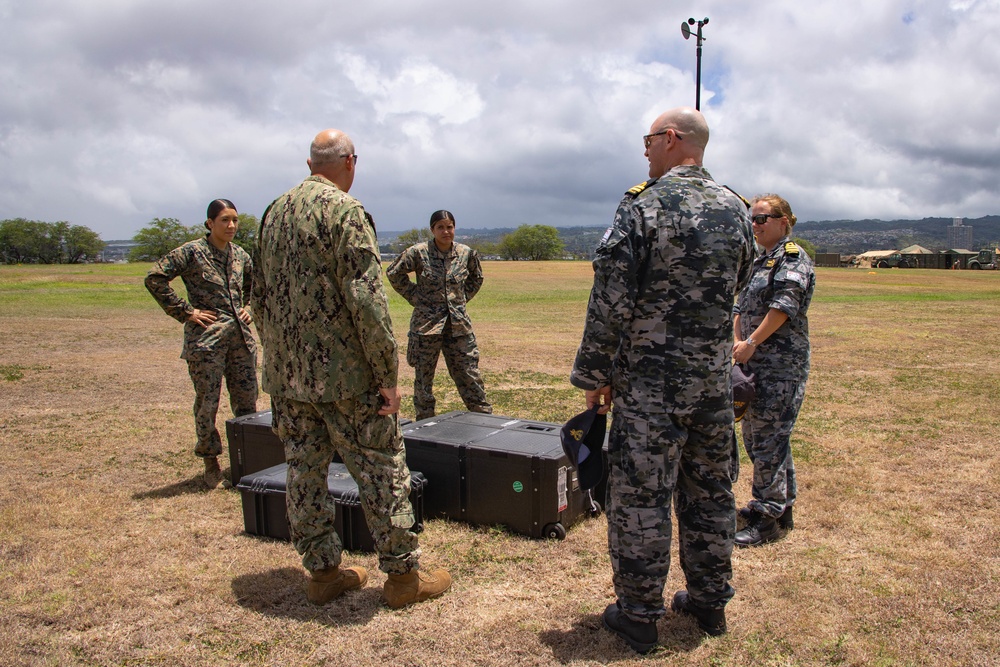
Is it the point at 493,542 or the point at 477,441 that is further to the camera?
the point at 477,441

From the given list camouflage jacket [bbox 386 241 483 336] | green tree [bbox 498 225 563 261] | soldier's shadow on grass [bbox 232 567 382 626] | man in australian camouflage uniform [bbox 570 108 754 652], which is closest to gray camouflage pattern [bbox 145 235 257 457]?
camouflage jacket [bbox 386 241 483 336]

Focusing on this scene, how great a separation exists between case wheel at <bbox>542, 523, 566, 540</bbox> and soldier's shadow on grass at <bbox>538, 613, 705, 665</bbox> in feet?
3.23

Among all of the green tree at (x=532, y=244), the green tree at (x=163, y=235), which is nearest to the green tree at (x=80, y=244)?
the green tree at (x=163, y=235)

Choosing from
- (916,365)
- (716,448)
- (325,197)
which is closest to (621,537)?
(716,448)

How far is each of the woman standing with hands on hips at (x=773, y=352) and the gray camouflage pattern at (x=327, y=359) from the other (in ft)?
7.13

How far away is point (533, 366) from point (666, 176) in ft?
30.6

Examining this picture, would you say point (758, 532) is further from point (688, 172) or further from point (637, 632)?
point (688, 172)

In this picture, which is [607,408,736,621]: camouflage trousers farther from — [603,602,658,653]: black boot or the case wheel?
the case wheel

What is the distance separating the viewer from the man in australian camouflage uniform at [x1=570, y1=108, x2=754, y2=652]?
10.2 ft

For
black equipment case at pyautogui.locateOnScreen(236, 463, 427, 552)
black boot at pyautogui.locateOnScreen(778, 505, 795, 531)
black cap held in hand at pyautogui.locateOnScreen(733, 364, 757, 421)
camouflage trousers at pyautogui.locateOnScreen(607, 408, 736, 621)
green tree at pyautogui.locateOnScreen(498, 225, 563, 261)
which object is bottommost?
black boot at pyautogui.locateOnScreen(778, 505, 795, 531)

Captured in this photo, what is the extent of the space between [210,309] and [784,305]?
4315 mm

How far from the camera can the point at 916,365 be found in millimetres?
12258

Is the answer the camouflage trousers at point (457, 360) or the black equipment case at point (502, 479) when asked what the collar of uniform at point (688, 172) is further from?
the camouflage trousers at point (457, 360)

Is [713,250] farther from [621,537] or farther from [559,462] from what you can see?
[559,462]
